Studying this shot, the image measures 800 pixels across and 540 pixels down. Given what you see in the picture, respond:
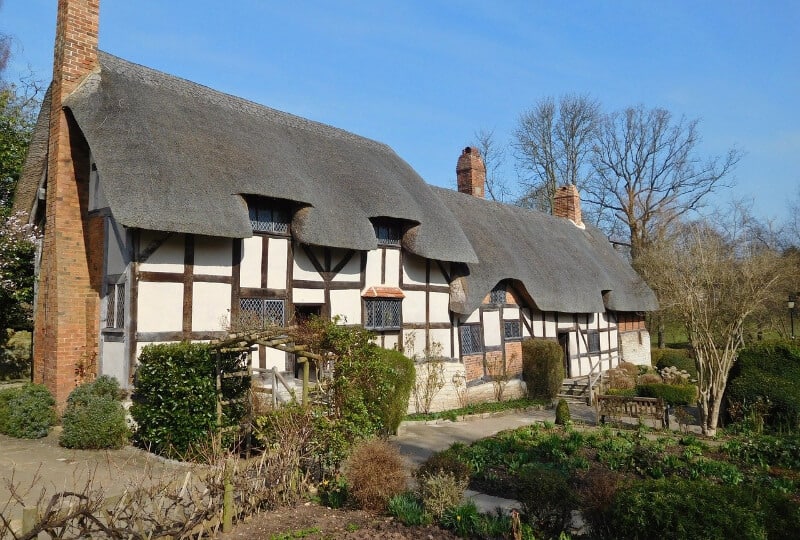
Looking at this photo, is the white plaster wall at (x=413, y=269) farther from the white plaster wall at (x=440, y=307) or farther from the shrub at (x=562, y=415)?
the shrub at (x=562, y=415)

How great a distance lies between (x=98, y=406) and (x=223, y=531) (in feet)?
16.8

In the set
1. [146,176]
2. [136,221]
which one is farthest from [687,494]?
[146,176]

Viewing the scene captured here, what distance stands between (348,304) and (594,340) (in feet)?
41.7

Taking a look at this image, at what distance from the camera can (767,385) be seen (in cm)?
1255

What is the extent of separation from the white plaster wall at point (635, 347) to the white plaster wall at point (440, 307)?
11815 mm

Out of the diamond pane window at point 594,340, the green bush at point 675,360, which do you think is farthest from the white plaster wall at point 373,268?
the green bush at point 675,360

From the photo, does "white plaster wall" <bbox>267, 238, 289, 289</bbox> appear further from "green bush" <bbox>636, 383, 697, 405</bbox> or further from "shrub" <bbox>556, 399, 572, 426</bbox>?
"green bush" <bbox>636, 383, 697, 405</bbox>

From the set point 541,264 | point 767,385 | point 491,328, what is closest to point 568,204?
point 541,264

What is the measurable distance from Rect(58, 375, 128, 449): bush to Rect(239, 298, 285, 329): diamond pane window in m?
2.67

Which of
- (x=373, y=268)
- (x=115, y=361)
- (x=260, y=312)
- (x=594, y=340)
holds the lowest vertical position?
(x=115, y=361)

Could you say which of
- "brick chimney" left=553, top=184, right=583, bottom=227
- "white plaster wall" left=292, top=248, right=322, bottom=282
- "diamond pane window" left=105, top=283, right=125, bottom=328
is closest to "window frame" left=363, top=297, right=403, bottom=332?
"white plaster wall" left=292, top=248, right=322, bottom=282

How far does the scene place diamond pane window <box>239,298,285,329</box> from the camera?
1178cm

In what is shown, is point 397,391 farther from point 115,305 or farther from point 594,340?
point 594,340

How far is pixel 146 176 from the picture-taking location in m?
10.6
